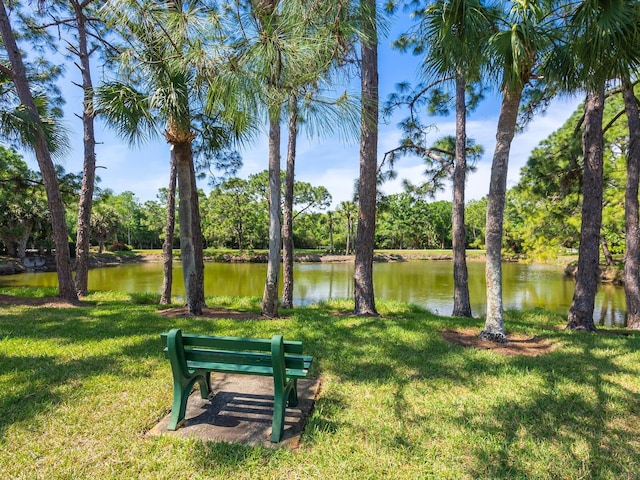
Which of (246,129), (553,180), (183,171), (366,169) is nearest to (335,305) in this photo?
(366,169)

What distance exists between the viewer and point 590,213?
218 inches

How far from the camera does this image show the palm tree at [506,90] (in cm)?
360

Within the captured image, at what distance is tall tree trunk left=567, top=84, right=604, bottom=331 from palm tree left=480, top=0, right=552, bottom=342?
7.69 feet

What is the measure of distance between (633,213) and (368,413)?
23.9 ft

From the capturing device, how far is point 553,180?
8.43 meters

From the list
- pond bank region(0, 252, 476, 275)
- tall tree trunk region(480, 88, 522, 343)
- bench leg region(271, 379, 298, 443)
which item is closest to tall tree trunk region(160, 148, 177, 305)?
bench leg region(271, 379, 298, 443)

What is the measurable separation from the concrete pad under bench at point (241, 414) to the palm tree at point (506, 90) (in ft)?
9.22

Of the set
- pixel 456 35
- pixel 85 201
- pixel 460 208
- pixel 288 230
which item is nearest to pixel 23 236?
pixel 85 201

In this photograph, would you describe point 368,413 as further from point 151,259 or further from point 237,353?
point 151,259

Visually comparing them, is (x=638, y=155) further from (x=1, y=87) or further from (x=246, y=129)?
(x=1, y=87)

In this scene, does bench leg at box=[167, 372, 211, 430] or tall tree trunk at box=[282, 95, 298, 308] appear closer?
bench leg at box=[167, 372, 211, 430]

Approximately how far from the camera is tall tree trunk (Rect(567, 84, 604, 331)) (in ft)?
18.0

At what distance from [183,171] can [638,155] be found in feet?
27.9

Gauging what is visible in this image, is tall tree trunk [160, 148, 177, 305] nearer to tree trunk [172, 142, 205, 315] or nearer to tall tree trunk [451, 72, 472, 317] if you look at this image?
tree trunk [172, 142, 205, 315]
